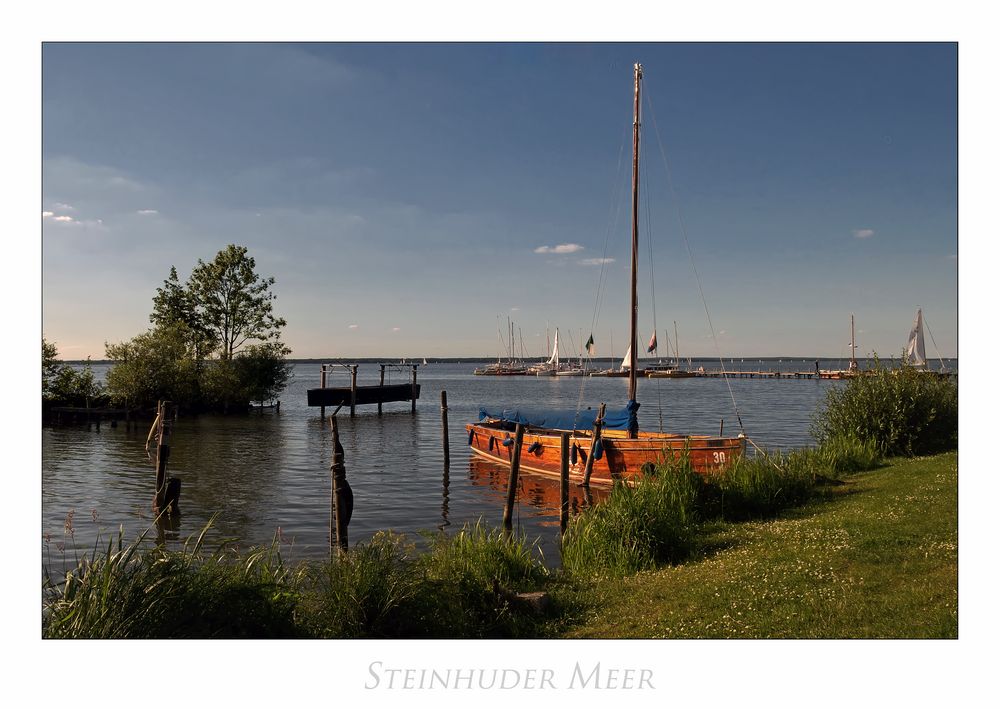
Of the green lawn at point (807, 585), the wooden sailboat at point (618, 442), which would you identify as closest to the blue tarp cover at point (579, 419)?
the wooden sailboat at point (618, 442)

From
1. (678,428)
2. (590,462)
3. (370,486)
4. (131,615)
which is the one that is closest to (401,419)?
(678,428)

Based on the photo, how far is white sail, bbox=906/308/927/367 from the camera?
20.0 meters

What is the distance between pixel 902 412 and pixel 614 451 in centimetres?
866

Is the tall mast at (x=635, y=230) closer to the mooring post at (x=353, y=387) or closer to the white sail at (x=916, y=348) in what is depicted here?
the white sail at (x=916, y=348)

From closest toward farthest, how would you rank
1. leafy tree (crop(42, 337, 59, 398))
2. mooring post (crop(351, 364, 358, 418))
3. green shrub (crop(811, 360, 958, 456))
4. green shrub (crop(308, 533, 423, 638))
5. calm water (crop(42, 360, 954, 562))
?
green shrub (crop(308, 533, 423, 638)) → green shrub (crop(811, 360, 958, 456)) → calm water (crop(42, 360, 954, 562)) → leafy tree (crop(42, 337, 59, 398)) → mooring post (crop(351, 364, 358, 418))

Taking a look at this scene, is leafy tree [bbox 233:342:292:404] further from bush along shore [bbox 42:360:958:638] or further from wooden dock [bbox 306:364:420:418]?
bush along shore [bbox 42:360:958:638]

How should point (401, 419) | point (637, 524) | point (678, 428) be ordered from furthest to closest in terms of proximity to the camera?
point (401, 419)
point (678, 428)
point (637, 524)

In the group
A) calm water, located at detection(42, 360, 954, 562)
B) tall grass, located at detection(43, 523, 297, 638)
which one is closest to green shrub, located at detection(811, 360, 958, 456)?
calm water, located at detection(42, 360, 954, 562)

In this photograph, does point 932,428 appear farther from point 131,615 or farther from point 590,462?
point 131,615

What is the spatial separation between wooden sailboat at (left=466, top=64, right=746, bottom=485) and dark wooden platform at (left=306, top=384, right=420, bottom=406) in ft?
82.8

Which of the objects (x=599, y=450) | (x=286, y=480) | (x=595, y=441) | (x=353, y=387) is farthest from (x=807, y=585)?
(x=353, y=387)

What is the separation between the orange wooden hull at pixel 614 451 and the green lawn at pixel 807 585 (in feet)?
15.0

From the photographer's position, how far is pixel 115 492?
23891 millimetres

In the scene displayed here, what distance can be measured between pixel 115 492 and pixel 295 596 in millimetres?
18901
